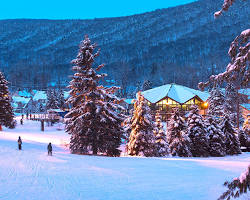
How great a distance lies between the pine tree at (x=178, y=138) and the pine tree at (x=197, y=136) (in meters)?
0.84

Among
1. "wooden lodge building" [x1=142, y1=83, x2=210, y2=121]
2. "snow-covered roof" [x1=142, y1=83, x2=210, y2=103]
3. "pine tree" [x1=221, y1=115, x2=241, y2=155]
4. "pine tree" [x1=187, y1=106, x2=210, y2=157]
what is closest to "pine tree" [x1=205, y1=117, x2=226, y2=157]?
"pine tree" [x1=187, y1=106, x2=210, y2=157]

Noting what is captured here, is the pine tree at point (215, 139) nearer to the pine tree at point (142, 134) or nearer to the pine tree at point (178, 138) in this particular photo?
the pine tree at point (178, 138)

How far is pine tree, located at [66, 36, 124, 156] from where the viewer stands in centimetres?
2219

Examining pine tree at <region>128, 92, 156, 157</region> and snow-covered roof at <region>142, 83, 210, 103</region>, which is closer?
pine tree at <region>128, 92, 156, 157</region>

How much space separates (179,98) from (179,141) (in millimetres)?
16707

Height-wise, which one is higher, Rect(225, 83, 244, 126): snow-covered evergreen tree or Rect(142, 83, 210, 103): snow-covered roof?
Rect(142, 83, 210, 103): snow-covered roof

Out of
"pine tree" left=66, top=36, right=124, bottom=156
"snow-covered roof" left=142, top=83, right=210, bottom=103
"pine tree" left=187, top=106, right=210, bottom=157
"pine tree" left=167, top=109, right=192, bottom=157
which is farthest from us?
"snow-covered roof" left=142, top=83, right=210, bottom=103

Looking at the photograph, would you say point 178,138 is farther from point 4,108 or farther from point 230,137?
point 4,108

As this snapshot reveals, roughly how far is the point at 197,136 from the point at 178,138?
6.95 feet

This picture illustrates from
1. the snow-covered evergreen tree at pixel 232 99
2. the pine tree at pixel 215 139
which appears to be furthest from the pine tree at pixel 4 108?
the snow-covered evergreen tree at pixel 232 99

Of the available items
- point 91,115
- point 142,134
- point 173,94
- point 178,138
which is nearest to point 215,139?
point 178,138

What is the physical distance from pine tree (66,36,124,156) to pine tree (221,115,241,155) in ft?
46.7

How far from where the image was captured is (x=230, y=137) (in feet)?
98.7

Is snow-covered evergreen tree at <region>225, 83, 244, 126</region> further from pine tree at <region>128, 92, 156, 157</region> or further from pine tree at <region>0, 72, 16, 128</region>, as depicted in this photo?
pine tree at <region>0, 72, 16, 128</region>
